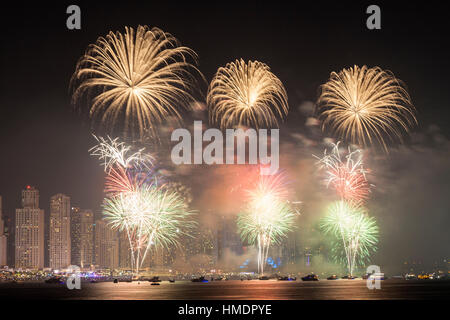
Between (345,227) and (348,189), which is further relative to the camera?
(345,227)

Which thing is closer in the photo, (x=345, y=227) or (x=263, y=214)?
(x=263, y=214)
